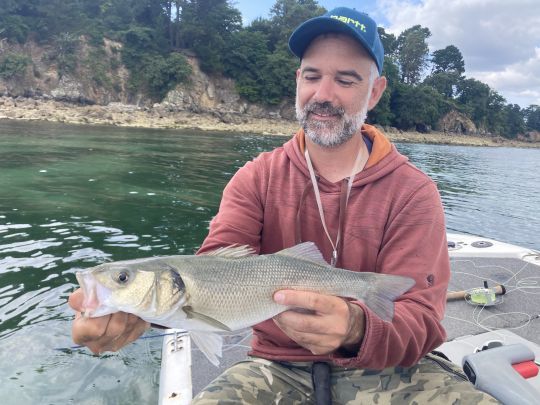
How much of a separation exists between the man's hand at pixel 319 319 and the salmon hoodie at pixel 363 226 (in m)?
0.30

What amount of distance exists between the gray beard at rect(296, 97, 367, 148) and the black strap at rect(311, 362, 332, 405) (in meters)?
1.54

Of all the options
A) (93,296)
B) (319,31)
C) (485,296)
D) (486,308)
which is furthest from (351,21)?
(486,308)

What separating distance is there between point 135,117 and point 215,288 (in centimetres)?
5318

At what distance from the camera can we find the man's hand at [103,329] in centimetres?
233

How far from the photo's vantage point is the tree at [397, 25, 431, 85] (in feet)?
327

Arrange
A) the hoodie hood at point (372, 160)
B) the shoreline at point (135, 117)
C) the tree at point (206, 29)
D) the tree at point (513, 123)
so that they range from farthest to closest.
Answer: the tree at point (513, 123), the tree at point (206, 29), the shoreline at point (135, 117), the hoodie hood at point (372, 160)

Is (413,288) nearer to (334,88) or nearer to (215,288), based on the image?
(215,288)

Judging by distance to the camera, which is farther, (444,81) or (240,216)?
(444,81)

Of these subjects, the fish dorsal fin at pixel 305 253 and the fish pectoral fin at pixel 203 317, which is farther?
the fish dorsal fin at pixel 305 253

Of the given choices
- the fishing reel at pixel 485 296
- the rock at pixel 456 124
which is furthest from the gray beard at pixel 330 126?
the rock at pixel 456 124

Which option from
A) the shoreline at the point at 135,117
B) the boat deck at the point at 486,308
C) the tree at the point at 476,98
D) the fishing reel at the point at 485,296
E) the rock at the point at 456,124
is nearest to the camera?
the boat deck at the point at 486,308

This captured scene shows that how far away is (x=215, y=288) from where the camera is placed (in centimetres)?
242

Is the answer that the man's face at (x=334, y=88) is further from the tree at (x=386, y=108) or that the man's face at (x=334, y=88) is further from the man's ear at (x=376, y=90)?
the tree at (x=386, y=108)

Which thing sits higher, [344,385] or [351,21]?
[351,21]
